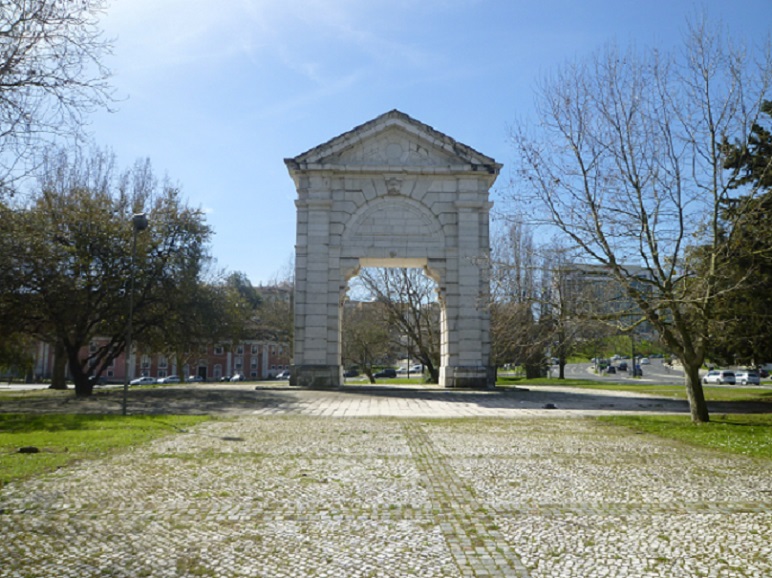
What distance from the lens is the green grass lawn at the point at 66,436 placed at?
7.91m

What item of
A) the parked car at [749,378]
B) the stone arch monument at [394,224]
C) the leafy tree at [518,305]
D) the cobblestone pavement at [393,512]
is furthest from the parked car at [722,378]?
the cobblestone pavement at [393,512]

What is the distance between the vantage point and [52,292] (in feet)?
68.2

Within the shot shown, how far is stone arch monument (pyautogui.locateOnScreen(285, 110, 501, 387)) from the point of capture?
26.0 m

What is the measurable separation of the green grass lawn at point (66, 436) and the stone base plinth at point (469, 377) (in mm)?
13772

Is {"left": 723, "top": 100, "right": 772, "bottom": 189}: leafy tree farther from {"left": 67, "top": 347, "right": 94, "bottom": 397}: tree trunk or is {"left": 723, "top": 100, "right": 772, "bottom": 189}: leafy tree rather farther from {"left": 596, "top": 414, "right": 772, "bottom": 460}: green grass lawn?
{"left": 67, "top": 347, "right": 94, "bottom": 397}: tree trunk

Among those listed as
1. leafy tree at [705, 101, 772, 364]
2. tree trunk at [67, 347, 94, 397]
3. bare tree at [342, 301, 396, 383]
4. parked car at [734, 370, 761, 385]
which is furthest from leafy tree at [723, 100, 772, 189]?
parked car at [734, 370, 761, 385]

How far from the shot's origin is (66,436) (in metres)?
10.6

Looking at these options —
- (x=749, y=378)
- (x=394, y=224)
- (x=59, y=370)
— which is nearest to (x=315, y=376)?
(x=394, y=224)

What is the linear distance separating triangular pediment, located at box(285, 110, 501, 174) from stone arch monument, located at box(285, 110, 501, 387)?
4 cm

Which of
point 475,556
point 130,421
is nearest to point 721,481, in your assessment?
point 475,556

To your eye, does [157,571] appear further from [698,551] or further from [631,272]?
[631,272]

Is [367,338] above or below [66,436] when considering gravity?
above

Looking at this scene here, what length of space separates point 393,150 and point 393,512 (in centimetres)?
2265

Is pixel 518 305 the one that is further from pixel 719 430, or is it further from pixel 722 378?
pixel 722 378
